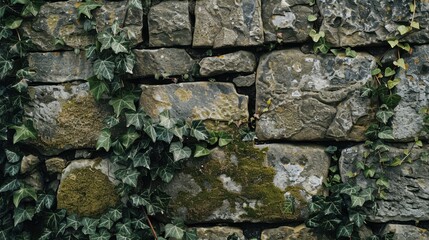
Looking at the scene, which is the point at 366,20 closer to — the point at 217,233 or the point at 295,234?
the point at 295,234

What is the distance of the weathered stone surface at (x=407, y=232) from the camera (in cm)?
279

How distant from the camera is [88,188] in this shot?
290cm

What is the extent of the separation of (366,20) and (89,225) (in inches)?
74.8

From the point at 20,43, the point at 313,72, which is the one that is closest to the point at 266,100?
the point at 313,72

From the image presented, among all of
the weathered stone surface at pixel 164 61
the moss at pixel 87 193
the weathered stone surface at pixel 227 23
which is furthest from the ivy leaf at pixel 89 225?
the weathered stone surface at pixel 227 23

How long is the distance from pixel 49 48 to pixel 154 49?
604 mm

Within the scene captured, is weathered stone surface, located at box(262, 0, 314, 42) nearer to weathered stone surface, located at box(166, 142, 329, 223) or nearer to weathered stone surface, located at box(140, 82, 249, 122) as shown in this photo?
weathered stone surface, located at box(140, 82, 249, 122)

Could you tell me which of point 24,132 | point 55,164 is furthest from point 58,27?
point 55,164

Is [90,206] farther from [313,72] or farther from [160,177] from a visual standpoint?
[313,72]

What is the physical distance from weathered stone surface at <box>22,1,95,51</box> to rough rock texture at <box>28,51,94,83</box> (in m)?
0.06

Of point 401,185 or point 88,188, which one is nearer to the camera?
point 401,185

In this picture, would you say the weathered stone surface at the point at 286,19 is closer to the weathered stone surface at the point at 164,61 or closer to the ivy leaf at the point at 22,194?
the weathered stone surface at the point at 164,61

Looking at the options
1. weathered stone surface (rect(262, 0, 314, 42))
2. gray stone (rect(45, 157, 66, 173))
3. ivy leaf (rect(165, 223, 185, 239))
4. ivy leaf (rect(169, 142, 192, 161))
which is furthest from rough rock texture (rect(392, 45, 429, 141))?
gray stone (rect(45, 157, 66, 173))

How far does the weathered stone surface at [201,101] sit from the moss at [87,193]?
522 millimetres
